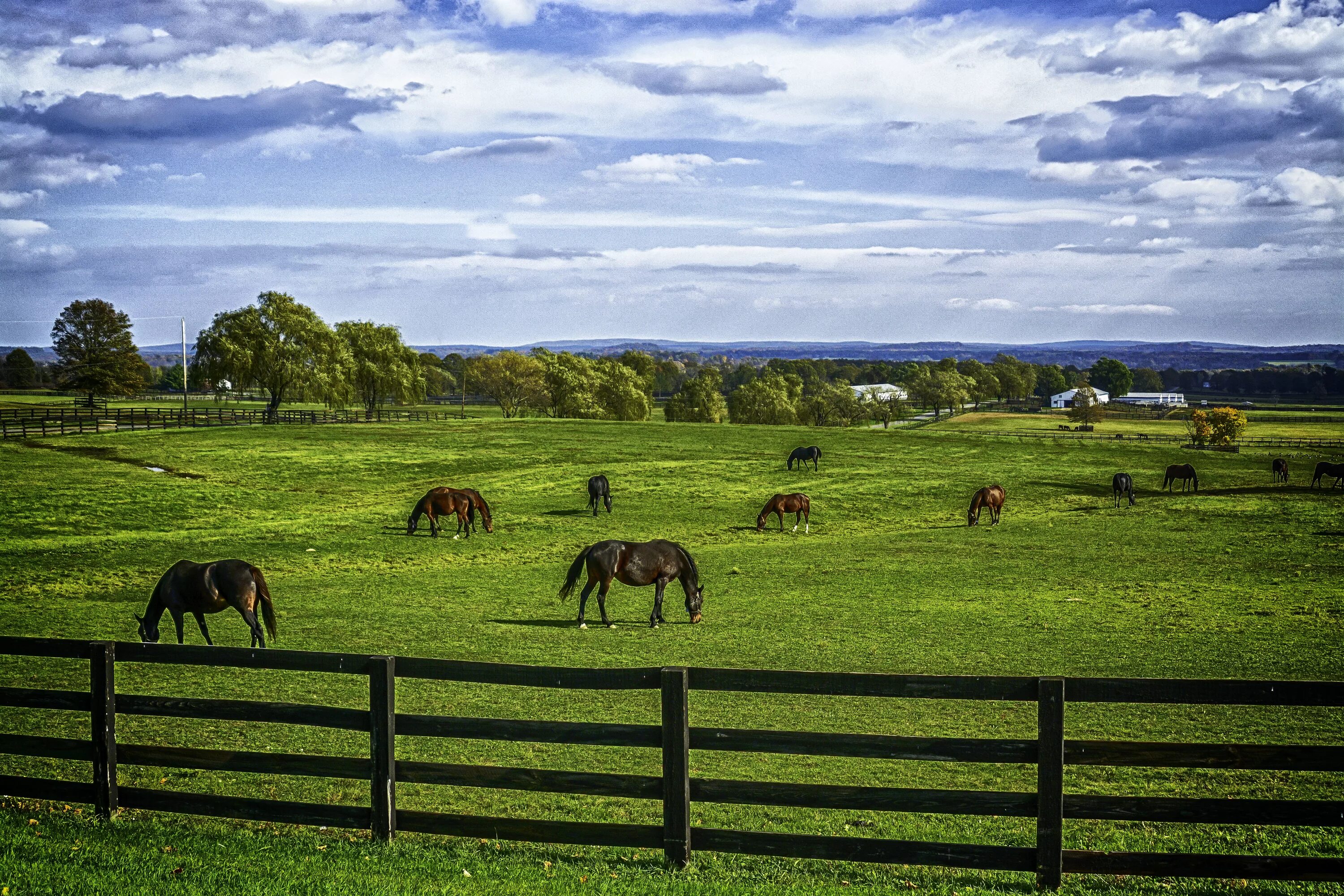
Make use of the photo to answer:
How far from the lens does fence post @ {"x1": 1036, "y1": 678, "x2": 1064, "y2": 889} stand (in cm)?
627

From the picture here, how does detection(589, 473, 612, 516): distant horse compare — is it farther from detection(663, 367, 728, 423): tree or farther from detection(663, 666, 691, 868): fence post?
detection(663, 367, 728, 423): tree

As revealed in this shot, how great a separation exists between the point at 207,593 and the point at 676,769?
1227 centimetres

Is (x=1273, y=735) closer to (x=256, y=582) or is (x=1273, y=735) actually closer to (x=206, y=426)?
(x=256, y=582)

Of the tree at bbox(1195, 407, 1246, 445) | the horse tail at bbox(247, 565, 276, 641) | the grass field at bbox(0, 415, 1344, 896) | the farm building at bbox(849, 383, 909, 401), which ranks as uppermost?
the farm building at bbox(849, 383, 909, 401)

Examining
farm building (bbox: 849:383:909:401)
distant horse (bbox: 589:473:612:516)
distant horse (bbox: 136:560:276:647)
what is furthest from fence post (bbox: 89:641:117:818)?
farm building (bbox: 849:383:909:401)

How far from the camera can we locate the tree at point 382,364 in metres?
93.2

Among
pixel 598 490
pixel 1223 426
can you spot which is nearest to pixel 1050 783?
pixel 598 490

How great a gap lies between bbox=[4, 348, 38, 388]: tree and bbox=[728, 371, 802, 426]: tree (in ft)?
358

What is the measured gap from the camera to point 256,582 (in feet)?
53.2

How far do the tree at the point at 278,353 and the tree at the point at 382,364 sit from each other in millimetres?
4706

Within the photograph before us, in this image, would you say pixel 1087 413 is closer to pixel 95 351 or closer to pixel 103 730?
pixel 95 351

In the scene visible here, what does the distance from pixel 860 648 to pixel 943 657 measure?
145cm

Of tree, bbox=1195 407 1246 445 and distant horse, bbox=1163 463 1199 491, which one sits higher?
tree, bbox=1195 407 1246 445

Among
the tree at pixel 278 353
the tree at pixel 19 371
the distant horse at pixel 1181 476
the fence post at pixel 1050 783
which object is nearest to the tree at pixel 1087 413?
the distant horse at pixel 1181 476
